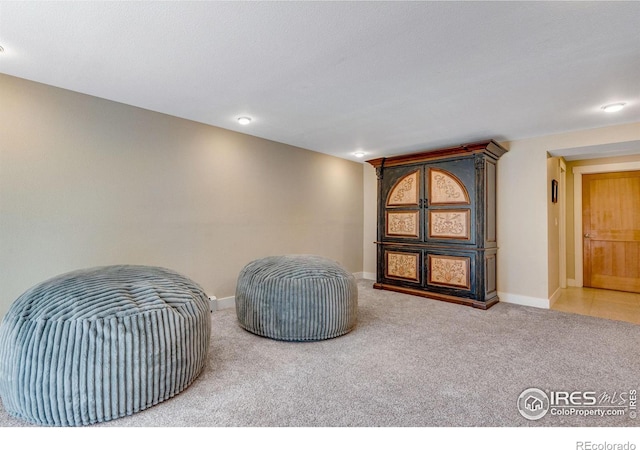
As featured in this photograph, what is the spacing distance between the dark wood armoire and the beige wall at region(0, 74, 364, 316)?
1323 mm

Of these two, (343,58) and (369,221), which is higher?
(343,58)

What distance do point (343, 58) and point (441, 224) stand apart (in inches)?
114

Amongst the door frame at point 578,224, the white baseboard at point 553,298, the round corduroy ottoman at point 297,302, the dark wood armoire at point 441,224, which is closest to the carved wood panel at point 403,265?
the dark wood armoire at point 441,224

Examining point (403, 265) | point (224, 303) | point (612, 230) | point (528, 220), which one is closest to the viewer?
point (224, 303)

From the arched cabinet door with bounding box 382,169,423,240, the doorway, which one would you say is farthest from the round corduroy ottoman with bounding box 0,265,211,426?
the doorway

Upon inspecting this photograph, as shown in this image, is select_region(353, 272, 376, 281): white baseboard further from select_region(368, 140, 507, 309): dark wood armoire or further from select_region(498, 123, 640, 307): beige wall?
select_region(498, 123, 640, 307): beige wall

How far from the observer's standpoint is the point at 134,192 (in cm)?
322

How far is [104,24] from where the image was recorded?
1857mm

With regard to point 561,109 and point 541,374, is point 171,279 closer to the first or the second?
point 541,374

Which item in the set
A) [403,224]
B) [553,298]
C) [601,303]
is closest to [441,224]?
[403,224]

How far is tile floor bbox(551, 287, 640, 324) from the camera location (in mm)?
3689

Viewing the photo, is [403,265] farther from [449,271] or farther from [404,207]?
[404,207]

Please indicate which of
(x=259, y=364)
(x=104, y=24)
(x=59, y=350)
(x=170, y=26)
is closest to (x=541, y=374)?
(x=259, y=364)
